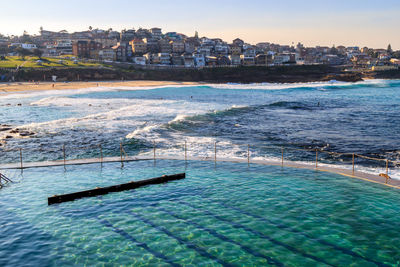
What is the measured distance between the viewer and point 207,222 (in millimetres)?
12672

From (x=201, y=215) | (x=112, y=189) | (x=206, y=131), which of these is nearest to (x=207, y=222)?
(x=201, y=215)

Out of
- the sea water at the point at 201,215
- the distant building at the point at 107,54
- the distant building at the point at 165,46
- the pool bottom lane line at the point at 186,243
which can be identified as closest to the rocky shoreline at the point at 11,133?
the sea water at the point at 201,215

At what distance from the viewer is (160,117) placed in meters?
44.5

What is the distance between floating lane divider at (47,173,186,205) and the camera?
1445 centimetres

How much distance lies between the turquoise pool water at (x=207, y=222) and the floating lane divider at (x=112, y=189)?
375 millimetres

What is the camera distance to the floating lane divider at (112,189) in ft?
47.4

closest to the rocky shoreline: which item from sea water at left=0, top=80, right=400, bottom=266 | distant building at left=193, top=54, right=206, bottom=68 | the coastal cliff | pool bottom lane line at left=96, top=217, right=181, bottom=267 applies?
sea water at left=0, top=80, right=400, bottom=266

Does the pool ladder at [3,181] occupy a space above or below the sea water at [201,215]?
above

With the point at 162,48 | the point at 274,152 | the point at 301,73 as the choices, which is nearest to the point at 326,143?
the point at 274,152

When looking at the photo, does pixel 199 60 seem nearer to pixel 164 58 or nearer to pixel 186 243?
pixel 164 58

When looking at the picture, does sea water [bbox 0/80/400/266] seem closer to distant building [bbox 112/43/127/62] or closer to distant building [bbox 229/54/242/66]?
distant building [bbox 112/43/127/62]

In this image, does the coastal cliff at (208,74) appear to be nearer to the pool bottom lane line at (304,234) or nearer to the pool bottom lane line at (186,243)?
the pool bottom lane line at (186,243)

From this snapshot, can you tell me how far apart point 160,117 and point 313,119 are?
21.6 metres

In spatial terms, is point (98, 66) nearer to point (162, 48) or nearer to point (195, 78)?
point (195, 78)
